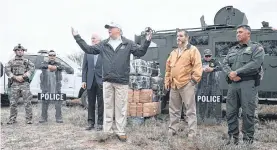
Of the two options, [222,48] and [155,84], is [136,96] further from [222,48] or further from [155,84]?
[222,48]

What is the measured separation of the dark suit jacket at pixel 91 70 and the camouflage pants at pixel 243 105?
257 cm

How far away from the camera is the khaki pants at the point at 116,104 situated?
202 inches

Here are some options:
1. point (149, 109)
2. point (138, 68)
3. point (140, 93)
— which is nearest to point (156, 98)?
point (149, 109)

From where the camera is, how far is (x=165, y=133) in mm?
5422

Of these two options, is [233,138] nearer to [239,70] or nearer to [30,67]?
[239,70]

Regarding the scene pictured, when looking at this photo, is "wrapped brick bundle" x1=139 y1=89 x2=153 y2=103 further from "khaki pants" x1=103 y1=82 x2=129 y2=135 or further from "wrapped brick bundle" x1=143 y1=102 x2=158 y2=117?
"khaki pants" x1=103 y1=82 x2=129 y2=135

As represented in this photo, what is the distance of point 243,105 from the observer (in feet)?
15.0

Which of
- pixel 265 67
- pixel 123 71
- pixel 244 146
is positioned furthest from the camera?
pixel 265 67

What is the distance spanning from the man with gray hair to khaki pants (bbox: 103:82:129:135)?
1.58m

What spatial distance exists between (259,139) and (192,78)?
1.45 meters

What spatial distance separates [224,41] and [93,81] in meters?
3.68

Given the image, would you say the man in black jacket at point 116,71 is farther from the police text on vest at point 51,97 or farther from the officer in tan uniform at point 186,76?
the police text on vest at point 51,97

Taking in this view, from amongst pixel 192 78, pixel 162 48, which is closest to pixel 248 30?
pixel 192 78

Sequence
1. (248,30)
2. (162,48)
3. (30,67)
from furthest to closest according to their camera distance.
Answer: (162,48)
(30,67)
(248,30)
